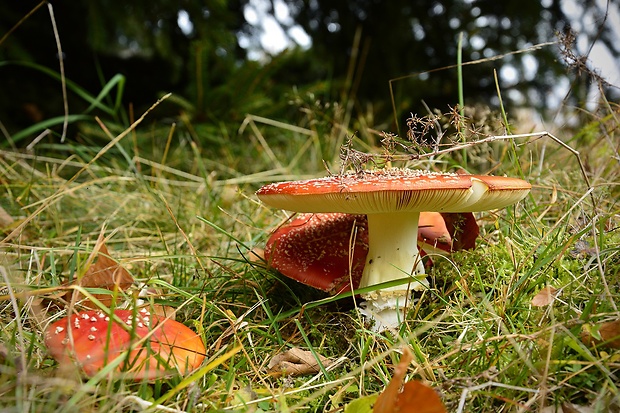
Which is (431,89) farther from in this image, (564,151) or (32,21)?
(32,21)

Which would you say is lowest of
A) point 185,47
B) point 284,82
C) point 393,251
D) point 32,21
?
point 393,251

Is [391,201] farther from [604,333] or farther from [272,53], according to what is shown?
[272,53]

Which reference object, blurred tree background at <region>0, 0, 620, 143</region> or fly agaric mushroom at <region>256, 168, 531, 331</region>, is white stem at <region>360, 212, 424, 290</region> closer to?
fly agaric mushroom at <region>256, 168, 531, 331</region>

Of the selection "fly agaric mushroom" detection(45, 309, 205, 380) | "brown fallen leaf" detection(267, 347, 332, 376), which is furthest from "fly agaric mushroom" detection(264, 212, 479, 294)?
"fly agaric mushroom" detection(45, 309, 205, 380)

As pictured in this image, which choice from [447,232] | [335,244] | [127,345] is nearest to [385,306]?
[335,244]

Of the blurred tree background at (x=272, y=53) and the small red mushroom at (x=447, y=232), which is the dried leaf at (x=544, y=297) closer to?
the small red mushroom at (x=447, y=232)

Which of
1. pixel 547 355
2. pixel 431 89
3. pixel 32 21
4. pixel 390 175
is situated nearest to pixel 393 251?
pixel 390 175
